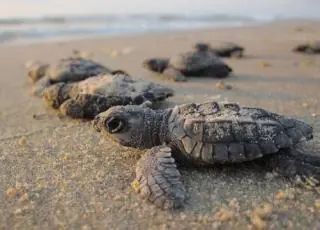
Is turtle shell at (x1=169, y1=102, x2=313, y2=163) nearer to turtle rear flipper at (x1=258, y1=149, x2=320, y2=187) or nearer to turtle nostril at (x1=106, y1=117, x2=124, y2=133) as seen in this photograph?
turtle rear flipper at (x1=258, y1=149, x2=320, y2=187)

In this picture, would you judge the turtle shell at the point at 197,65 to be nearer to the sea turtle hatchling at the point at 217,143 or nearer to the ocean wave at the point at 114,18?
the sea turtle hatchling at the point at 217,143

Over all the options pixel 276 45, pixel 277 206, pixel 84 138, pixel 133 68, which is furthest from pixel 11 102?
pixel 276 45

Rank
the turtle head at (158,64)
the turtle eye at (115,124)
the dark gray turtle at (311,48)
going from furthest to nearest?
the dark gray turtle at (311,48)
the turtle head at (158,64)
the turtle eye at (115,124)

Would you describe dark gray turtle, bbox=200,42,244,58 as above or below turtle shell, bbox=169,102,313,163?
below

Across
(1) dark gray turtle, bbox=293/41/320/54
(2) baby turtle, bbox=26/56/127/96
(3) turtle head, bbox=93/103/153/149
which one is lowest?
(1) dark gray turtle, bbox=293/41/320/54

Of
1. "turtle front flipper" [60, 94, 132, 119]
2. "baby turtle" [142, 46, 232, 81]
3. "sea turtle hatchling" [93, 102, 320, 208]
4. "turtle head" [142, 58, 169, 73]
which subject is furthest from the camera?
"turtle head" [142, 58, 169, 73]

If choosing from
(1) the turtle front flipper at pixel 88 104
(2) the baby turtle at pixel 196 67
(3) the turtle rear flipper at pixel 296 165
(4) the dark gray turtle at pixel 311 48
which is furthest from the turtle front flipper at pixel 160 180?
A: (4) the dark gray turtle at pixel 311 48

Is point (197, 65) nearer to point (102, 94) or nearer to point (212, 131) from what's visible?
point (102, 94)

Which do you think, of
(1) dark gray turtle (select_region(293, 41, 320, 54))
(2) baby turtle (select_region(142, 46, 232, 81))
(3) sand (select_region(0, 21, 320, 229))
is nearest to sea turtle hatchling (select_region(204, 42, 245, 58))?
(1) dark gray turtle (select_region(293, 41, 320, 54))

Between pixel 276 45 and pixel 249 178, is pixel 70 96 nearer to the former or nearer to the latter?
pixel 249 178
